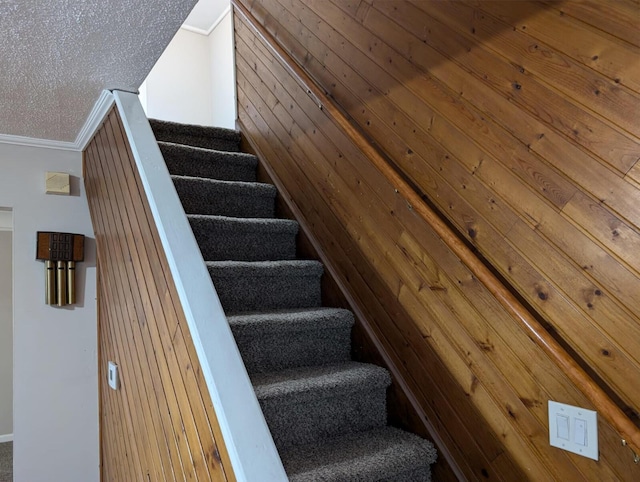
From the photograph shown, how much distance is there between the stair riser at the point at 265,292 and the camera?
6.68 feet

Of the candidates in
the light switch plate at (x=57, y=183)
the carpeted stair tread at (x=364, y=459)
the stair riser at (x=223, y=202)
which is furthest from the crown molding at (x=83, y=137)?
the carpeted stair tread at (x=364, y=459)

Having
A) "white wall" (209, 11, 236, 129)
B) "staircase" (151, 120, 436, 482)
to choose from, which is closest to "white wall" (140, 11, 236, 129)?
"white wall" (209, 11, 236, 129)

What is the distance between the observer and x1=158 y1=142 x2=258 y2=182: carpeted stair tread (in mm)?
2533

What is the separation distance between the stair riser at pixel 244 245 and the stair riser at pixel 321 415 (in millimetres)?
878

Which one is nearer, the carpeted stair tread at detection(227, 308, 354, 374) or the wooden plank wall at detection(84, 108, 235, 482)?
the wooden plank wall at detection(84, 108, 235, 482)

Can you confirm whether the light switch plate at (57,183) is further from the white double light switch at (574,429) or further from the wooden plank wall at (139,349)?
the white double light switch at (574,429)

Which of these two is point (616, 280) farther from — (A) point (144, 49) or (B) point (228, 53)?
(B) point (228, 53)

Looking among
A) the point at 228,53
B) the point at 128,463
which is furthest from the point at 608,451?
the point at 228,53

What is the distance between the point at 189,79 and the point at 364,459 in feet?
12.6

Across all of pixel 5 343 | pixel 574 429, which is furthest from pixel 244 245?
pixel 5 343

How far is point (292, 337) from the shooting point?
1.91m

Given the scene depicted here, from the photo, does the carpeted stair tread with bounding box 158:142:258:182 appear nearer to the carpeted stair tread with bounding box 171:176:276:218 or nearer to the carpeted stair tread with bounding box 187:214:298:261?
the carpeted stair tread with bounding box 171:176:276:218

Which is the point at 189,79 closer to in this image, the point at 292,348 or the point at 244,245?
→ the point at 244,245

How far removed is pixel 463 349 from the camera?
153 centimetres
